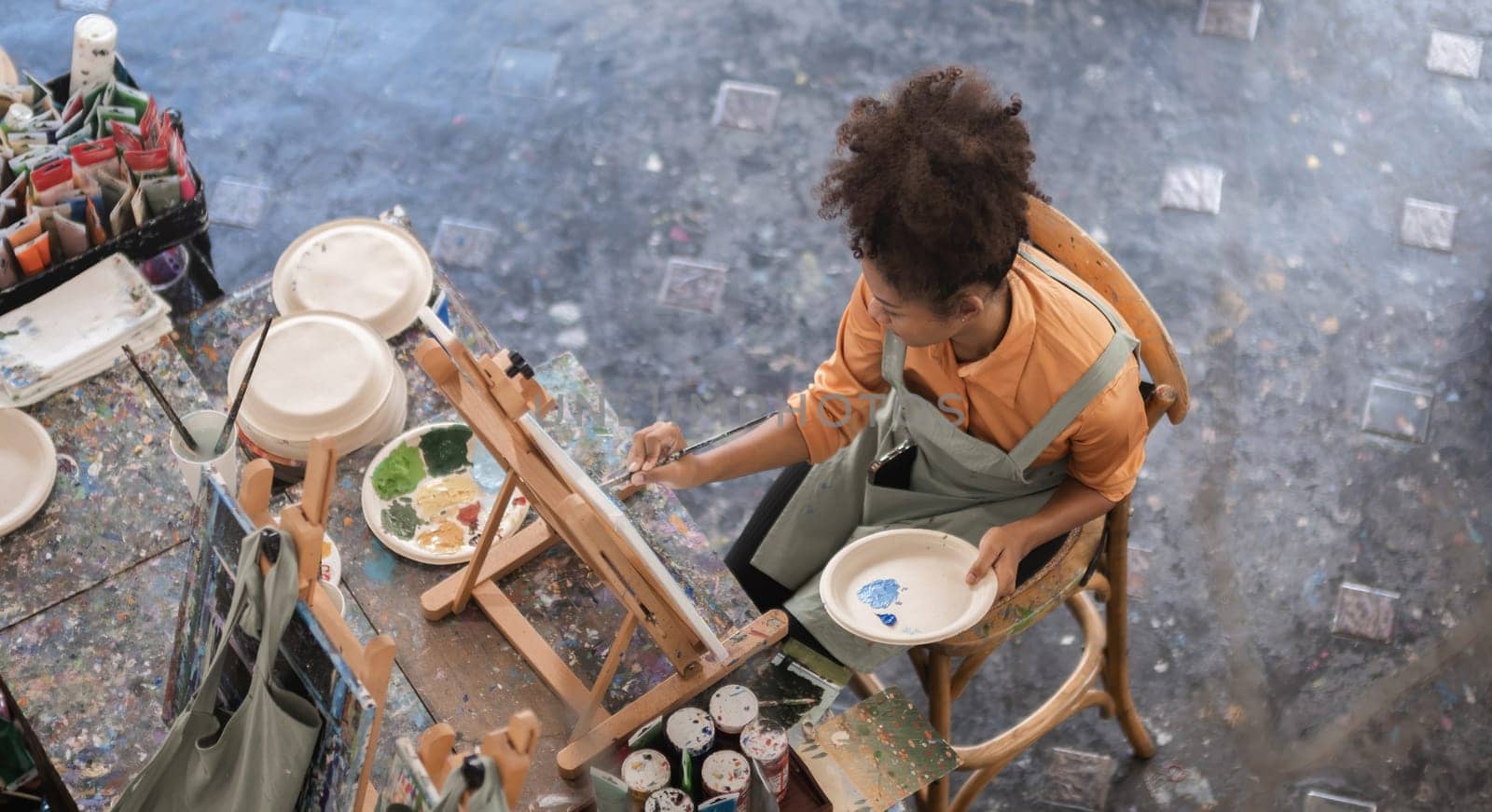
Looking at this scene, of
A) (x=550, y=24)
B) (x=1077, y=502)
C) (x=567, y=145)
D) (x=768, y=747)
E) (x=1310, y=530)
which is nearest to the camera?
(x=768, y=747)

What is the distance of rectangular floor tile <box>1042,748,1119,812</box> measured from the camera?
3102 millimetres

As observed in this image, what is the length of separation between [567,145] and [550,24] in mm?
501

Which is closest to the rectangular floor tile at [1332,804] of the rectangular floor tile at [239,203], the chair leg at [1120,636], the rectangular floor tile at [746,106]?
the chair leg at [1120,636]

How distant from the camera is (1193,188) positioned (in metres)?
4.07

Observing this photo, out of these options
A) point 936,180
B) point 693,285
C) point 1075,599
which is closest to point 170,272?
point 693,285

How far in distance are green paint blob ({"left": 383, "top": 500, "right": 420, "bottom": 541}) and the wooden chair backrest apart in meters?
1.19

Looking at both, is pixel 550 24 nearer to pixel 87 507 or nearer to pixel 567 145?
pixel 567 145

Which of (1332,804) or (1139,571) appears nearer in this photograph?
(1332,804)

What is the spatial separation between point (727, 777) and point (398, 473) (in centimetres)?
92

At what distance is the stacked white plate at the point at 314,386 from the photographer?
2.50m

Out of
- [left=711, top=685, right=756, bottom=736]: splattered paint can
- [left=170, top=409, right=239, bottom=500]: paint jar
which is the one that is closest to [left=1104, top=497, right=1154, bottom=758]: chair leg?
[left=711, top=685, right=756, bottom=736]: splattered paint can

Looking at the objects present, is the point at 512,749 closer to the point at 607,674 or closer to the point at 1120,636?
the point at 607,674

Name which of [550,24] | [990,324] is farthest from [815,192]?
[550,24]

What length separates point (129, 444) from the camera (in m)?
2.62
